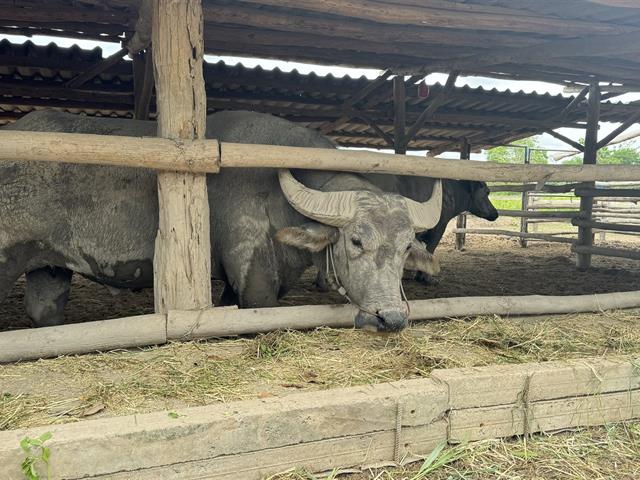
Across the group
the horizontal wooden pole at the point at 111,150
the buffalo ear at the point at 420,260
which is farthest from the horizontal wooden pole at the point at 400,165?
the buffalo ear at the point at 420,260

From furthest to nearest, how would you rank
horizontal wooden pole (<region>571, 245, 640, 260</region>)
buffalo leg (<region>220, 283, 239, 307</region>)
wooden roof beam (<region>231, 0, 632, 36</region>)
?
1. horizontal wooden pole (<region>571, 245, 640, 260</region>)
2. buffalo leg (<region>220, 283, 239, 307</region>)
3. wooden roof beam (<region>231, 0, 632, 36</region>)

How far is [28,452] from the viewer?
1858 mm

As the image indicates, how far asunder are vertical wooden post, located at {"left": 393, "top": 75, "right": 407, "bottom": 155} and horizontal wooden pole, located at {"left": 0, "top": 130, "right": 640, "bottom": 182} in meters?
3.64

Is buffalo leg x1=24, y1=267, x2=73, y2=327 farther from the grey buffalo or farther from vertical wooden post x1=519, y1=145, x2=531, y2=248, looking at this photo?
vertical wooden post x1=519, y1=145, x2=531, y2=248

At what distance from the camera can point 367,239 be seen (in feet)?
11.0

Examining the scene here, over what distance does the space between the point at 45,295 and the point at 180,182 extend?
178 cm

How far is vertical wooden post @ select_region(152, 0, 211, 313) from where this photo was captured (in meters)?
3.22

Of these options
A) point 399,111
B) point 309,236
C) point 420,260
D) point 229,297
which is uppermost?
point 399,111

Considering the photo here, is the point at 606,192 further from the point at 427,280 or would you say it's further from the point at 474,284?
the point at 427,280

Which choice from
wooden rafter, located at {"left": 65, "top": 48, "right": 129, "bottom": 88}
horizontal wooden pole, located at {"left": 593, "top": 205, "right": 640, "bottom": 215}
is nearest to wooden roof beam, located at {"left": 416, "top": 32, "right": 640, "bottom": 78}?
wooden rafter, located at {"left": 65, "top": 48, "right": 129, "bottom": 88}

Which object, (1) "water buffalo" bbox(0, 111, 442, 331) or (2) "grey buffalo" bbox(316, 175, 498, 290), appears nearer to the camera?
(1) "water buffalo" bbox(0, 111, 442, 331)

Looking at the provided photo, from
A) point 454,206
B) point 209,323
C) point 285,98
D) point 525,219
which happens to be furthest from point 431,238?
point 525,219

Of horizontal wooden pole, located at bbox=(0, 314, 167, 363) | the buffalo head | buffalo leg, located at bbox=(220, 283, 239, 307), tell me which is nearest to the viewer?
horizontal wooden pole, located at bbox=(0, 314, 167, 363)

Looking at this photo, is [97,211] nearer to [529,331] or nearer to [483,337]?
[483,337]
